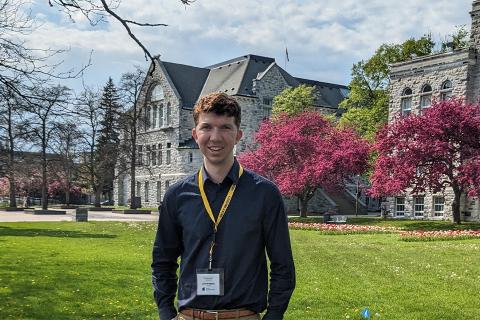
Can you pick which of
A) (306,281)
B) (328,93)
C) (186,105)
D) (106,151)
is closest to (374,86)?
(328,93)

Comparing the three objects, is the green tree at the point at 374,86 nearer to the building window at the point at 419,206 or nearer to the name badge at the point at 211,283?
the building window at the point at 419,206

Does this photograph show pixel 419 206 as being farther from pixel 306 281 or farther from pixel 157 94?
pixel 157 94

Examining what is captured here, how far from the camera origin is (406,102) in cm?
3706

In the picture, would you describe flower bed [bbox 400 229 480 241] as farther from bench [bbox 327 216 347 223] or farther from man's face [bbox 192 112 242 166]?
man's face [bbox 192 112 242 166]

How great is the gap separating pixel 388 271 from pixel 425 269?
1030 millimetres

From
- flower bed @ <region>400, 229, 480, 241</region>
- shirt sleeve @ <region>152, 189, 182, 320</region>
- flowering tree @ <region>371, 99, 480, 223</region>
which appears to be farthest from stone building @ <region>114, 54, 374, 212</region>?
shirt sleeve @ <region>152, 189, 182, 320</region>

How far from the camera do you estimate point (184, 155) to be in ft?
181

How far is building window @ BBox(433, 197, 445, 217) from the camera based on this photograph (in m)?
34.1

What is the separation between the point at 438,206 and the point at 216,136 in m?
33.7

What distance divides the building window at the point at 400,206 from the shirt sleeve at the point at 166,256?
34.8 meters

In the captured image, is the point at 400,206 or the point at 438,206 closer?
the point at 438,206

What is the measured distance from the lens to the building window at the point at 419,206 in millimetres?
35062

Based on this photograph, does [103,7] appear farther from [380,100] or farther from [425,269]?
[380,100]

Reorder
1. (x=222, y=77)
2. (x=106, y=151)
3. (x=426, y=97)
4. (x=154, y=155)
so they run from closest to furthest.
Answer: (x=426, y=97) < (x=106, y=151) < (x=222, y=77) < (x=154, y=155)
